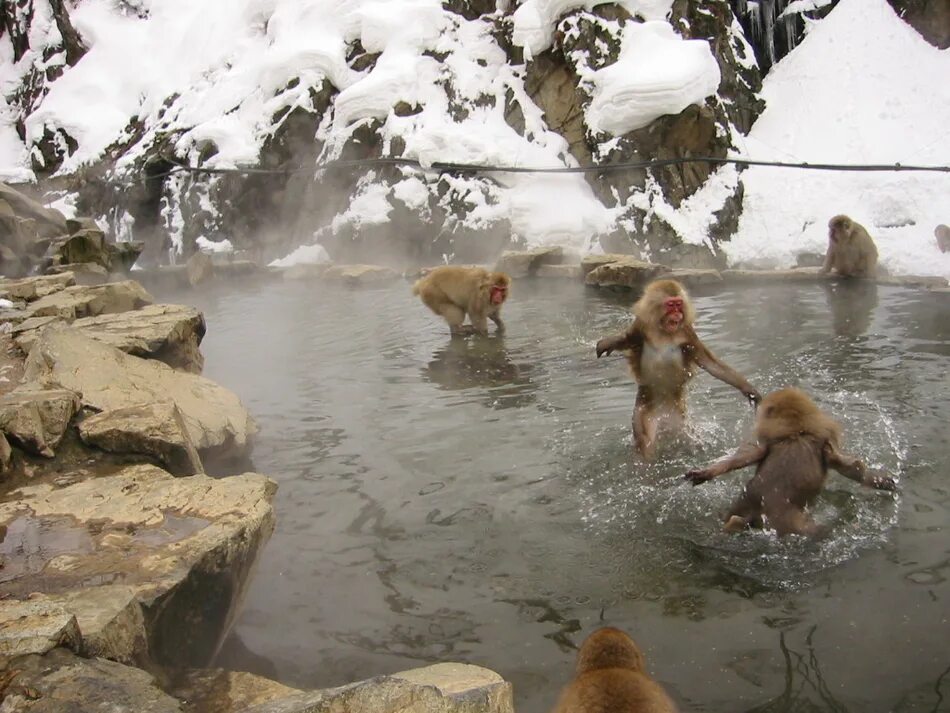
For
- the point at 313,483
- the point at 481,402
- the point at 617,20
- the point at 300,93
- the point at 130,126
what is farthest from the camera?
the point at 130,126

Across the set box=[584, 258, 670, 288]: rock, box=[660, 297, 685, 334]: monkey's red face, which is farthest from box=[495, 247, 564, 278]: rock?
box=[660, 297, 685, 334]: monkey's red face

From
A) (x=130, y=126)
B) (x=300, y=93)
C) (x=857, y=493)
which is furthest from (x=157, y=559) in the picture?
(x=130, y=126)

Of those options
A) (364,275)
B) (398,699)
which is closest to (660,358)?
(398,699)

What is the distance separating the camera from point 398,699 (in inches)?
63.6

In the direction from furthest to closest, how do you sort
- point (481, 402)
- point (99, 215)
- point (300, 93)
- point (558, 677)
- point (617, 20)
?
1. point (99, 215)
2. point (300, 93)
3. point (617, 20)
4. point (481, 402)
5. point (558, 677)

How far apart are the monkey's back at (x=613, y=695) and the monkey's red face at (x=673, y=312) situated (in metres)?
2.21

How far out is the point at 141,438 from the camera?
10.6 feet

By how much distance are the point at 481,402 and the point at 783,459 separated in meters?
2.36

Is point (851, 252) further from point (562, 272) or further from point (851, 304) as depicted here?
point (562, 272)

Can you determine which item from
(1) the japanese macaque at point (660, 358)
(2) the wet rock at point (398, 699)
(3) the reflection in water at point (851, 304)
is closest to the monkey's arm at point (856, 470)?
(1) the japanese macaque at point (660, 358)

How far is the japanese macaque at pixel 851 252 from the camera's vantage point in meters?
8.23

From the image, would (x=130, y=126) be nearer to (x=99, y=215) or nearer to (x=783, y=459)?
(x=99, y=215)

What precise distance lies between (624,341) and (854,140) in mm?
9171

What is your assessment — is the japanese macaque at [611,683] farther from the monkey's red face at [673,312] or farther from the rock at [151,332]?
the rock at [151,332]
